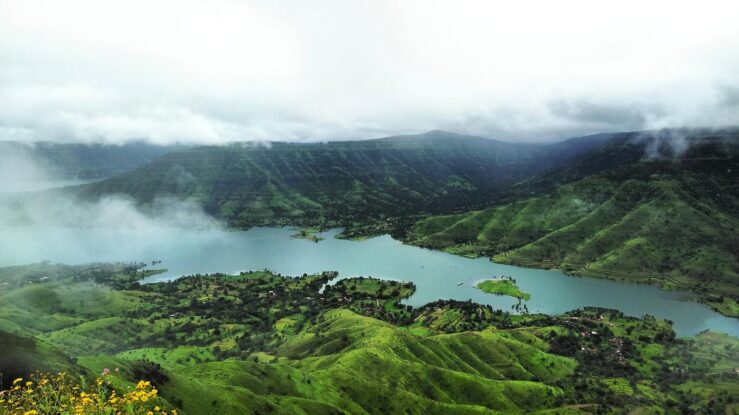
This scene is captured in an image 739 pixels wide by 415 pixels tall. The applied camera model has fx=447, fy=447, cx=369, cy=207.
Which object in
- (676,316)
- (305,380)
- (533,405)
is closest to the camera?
(305,380)

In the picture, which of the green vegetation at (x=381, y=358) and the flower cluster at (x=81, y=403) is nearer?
the flower cluster at (x=81, y=403)

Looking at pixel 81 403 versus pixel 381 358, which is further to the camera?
pixel 381 358

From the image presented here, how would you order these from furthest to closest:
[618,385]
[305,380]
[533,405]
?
[618,385] < [533,405] < [305,380]

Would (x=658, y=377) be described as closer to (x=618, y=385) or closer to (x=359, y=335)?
(x=618, y=385)

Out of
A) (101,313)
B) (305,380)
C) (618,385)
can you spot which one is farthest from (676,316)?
(101,313)

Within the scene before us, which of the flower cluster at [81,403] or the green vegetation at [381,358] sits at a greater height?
the flower cluster at [81,403]

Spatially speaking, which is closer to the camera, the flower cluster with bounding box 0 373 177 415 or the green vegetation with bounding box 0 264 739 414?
the flower cluster with bounding box 0 373 177 415

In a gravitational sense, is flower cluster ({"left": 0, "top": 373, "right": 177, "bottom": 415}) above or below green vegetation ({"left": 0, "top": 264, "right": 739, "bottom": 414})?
above

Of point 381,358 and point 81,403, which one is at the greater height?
point 81,403
